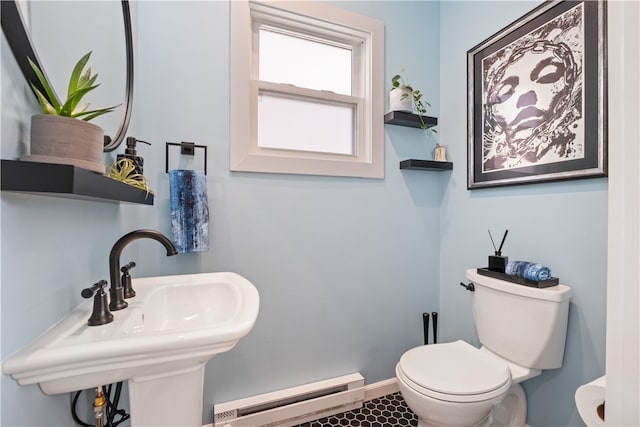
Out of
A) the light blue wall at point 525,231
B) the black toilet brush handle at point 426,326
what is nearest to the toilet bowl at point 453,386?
the light blue wall at point 525,231

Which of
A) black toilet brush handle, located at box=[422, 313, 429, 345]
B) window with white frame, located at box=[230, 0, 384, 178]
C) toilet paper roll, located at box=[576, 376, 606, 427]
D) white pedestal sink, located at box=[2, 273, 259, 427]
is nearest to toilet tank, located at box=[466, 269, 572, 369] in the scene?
black toilet brush handle, located at box=[422, 313, 429, 345]

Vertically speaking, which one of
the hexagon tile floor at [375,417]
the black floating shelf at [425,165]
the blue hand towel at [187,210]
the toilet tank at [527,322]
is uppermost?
the black floating shelf at [425,165]

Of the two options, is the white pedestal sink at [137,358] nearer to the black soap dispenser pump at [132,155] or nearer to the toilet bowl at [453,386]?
the black soap dispenser pump at [132,155]

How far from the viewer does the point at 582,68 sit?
3.98 feet

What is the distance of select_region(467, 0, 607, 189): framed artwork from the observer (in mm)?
1179

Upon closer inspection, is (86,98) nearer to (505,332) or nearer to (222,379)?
(222,379)

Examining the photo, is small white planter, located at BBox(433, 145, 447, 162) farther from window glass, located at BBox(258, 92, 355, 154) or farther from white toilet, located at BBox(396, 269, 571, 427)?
white toilet, located at BBox(396, 269, 571, 427)

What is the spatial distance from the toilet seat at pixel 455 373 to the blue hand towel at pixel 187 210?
1049 millimetres

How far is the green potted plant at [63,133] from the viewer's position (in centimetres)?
53

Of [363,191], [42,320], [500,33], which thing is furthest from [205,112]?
[500,33]

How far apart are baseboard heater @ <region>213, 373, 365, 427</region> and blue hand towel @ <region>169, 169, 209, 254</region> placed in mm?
814

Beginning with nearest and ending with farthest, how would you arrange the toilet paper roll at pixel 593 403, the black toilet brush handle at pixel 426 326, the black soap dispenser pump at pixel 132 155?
the toilet paper roll at pixel 593 403, the black soap dispenser pump at pixel 132 155, the black toilet brush handle at pixel 426 326

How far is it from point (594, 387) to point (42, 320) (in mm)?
1138

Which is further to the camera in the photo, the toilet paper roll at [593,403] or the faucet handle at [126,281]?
the faucet handle at [126,281]
